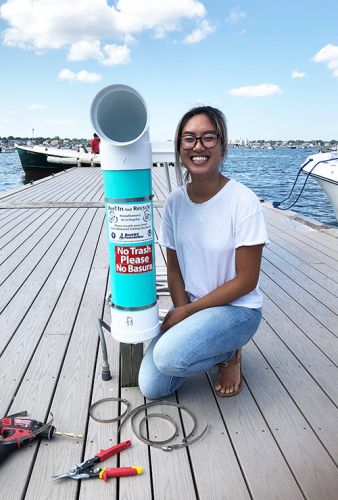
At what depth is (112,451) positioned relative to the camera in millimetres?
1864

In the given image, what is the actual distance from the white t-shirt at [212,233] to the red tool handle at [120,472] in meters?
0.88

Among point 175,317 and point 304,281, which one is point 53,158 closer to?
point 304,281

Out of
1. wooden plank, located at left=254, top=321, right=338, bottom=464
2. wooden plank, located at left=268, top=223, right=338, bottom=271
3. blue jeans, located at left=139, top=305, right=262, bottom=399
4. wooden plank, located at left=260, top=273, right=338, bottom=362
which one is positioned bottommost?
wooden plank, located at left=268, top=223, right=338, bottom=271

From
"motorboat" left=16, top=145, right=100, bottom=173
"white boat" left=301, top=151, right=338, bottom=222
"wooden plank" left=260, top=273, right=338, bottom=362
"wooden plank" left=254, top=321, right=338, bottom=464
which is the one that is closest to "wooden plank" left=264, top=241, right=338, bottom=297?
"wooden plank" left=260, top=273, right=338, bottom=362

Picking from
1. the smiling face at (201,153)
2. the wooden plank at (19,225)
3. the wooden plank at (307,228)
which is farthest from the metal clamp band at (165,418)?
the wooden plank at (19,225)

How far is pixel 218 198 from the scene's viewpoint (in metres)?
2.09

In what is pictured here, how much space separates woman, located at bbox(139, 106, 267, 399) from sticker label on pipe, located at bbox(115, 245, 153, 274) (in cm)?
26

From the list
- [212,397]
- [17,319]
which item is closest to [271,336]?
[212,397]

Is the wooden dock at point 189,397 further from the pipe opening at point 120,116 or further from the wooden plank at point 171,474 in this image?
the pipe opening at point 120,116

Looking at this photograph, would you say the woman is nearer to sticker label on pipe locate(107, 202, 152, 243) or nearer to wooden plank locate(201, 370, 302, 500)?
wooden plank locate(201, 370, 302, 500)

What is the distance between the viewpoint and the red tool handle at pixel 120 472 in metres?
1.74

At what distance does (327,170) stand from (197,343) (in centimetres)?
731

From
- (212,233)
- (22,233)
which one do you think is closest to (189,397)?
(212,233)

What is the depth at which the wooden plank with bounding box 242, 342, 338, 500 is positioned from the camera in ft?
5.62
